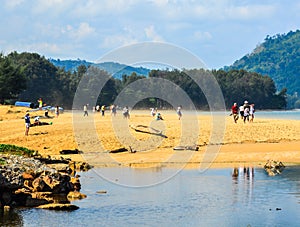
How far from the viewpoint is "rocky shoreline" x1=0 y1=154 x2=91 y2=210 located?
2285cm

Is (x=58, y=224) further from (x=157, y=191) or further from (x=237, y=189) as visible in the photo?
(x=237, y=189)

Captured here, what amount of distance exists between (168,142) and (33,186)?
59.8 ft

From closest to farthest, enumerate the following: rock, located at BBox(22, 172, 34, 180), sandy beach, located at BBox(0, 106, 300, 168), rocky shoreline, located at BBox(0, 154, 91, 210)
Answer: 1. rocky shoreline, located at BBox(0, 154, 91, 210)
2. rock, located at BBox(22, 172, 34, 180)
3. sandy beach, located at BBox(0, 106, 300, 168)

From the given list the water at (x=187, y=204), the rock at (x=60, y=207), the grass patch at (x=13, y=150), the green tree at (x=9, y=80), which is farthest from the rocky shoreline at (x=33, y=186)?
the green tree at (x=9, y=80)

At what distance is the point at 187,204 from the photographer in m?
23.2

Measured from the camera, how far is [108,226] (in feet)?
65.5

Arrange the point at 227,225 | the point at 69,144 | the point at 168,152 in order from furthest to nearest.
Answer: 1. the point at 69,144
2. the point at 168,152
3. the point at 227,225

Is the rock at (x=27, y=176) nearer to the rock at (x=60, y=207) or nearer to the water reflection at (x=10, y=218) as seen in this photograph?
the rock at (x=60, y=207)

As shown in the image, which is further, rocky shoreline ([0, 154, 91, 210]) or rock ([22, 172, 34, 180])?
rock ([22, 172, 34, 180])

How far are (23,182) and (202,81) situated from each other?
9416 cm

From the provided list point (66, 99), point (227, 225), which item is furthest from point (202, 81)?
point (227, 225)

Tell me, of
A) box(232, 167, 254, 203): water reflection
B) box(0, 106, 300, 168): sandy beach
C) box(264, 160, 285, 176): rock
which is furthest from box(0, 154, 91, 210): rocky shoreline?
box(264, 160, 285, 176): rock

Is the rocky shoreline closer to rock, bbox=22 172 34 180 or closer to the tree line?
rock, bbox=22 172 34 180

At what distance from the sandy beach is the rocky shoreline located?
9.38 meters
